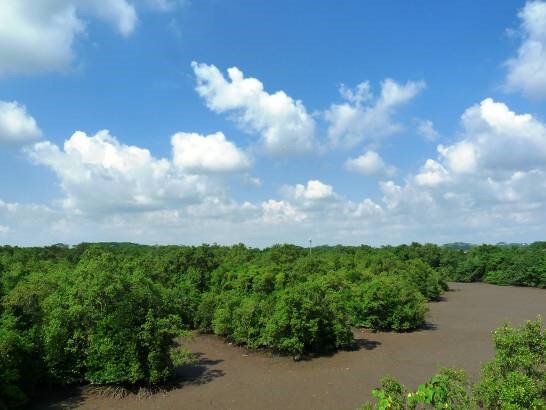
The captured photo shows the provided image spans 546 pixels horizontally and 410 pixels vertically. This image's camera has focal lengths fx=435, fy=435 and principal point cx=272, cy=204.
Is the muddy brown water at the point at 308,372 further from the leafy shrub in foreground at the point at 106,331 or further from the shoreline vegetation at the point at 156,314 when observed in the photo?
the leafy shrub in foreground at the point at 106,331

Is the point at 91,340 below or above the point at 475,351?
above

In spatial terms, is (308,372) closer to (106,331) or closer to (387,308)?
(106,331)

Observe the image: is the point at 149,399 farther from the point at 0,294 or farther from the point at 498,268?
the point at 498,268

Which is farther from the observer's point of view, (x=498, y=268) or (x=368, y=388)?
(x=498, y=268)

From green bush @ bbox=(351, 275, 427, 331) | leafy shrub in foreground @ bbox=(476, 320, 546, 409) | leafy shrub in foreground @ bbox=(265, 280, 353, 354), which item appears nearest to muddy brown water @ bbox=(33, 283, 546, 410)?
green bush @ bbox=(351, 275, 427, 331)

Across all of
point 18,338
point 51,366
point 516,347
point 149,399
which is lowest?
point 149,399

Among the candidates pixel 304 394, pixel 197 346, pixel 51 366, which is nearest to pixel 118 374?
pixel 51 366

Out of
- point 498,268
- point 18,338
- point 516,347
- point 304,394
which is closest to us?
point 516,347

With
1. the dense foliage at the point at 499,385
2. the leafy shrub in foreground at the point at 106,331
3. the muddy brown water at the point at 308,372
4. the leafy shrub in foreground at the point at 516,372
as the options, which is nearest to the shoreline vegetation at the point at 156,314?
the leafy shrub in foreground at the point at 106,331
